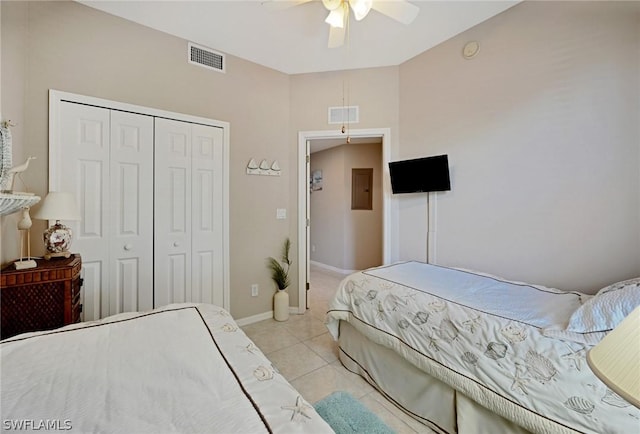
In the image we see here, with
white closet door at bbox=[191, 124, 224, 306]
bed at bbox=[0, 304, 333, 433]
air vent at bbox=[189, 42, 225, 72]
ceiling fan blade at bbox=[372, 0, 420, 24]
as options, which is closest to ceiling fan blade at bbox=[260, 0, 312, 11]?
ceiling fan blade at bbox=[372, 0, 420, 24]

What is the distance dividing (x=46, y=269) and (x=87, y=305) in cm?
74

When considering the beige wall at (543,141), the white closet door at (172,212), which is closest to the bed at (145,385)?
the white closet door at (172,212)

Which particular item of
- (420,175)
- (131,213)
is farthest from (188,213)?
(420,175)

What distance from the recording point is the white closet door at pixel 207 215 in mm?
2568

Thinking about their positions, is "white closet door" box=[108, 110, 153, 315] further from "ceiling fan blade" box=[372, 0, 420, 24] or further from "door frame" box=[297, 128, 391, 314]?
"ceiling fan blade" box=[372, 0, 420, 24]

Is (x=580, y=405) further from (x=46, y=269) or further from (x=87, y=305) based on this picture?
(x=87, y=305)

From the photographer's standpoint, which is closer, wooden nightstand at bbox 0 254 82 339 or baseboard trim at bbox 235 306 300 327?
wooden nightstand at bbox 0 254 82 339

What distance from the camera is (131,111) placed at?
223 centimetres

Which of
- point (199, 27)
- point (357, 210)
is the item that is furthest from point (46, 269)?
point (357, 210)

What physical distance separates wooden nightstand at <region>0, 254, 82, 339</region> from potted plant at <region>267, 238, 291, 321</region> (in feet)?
5.78

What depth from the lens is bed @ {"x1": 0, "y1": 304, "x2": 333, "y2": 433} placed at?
2.15 feet

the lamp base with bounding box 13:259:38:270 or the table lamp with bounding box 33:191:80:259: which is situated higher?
the table lamp with bounding box 33:191:80:259

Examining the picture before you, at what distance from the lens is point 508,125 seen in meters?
2.18

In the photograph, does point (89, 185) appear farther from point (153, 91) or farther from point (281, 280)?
point (281, 280)
